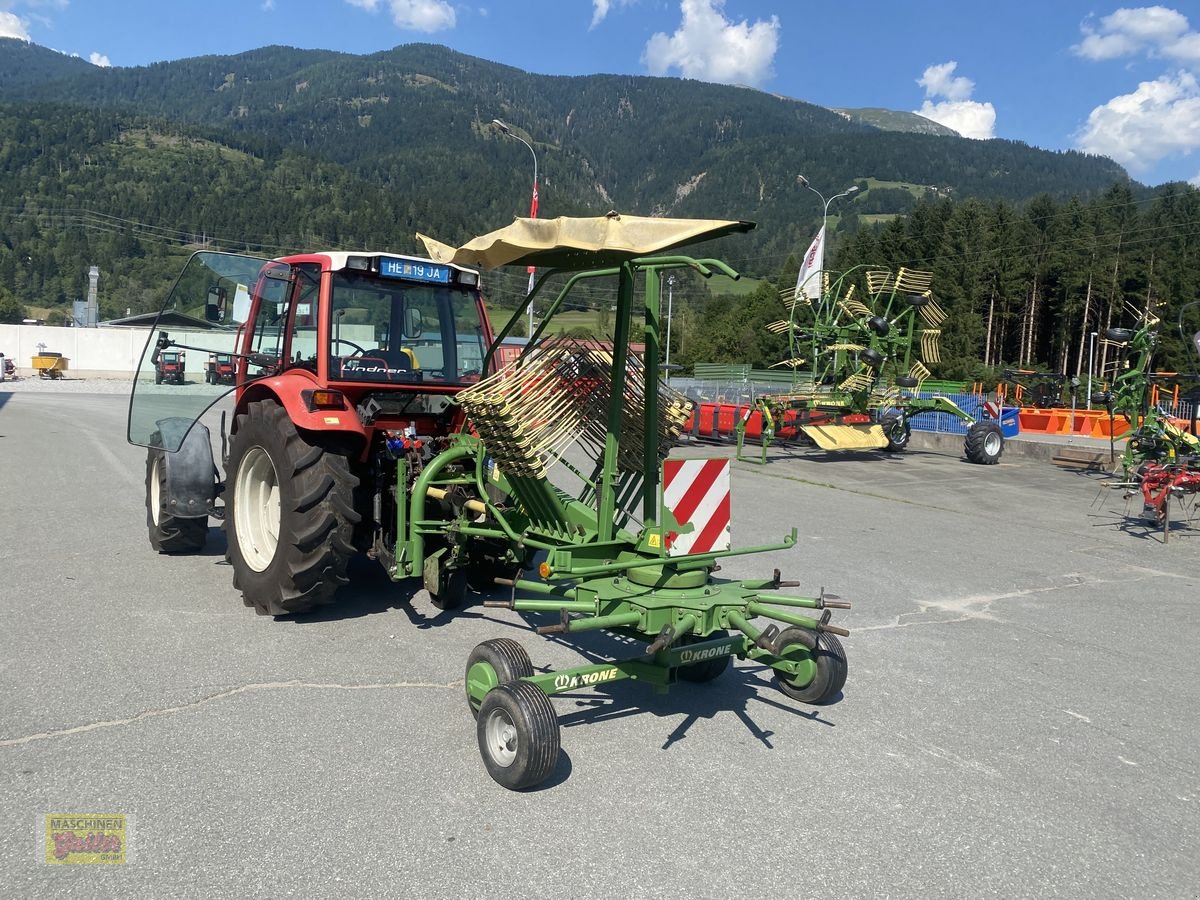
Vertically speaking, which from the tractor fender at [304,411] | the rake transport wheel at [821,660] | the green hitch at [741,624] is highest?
the tractor fender at [304,411]

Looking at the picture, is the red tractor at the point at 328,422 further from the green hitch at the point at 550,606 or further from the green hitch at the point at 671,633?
the green hitch at the point at 671,633

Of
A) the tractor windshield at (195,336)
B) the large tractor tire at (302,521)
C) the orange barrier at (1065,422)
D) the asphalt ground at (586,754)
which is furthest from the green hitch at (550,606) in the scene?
the orange barrier at (1065,422)

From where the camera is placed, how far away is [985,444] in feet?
59.9

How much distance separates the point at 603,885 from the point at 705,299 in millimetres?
86847

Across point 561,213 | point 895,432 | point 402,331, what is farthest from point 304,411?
point 561,213

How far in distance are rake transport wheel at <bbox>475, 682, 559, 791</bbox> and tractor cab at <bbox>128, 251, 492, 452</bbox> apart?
245 cm

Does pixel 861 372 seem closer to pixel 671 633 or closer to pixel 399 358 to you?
pixel 399 358

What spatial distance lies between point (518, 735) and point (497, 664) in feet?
1.59

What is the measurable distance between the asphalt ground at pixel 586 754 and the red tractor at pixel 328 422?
491 millimetres

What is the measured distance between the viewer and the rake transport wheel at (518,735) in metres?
3.47

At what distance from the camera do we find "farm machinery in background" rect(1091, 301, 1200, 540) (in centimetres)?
1027

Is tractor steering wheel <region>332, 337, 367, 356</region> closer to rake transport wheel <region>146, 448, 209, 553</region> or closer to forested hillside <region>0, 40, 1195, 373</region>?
forested hillside <region>0, 40, 1195, 373</region>

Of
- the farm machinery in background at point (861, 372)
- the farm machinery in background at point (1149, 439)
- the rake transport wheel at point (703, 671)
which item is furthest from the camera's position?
the farm machinery in background at point (861, 372)

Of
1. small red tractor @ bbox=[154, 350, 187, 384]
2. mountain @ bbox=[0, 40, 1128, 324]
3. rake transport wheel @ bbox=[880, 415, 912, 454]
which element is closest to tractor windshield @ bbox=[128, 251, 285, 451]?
small red tractor @ bbox=[154, 350, 187, 384]
